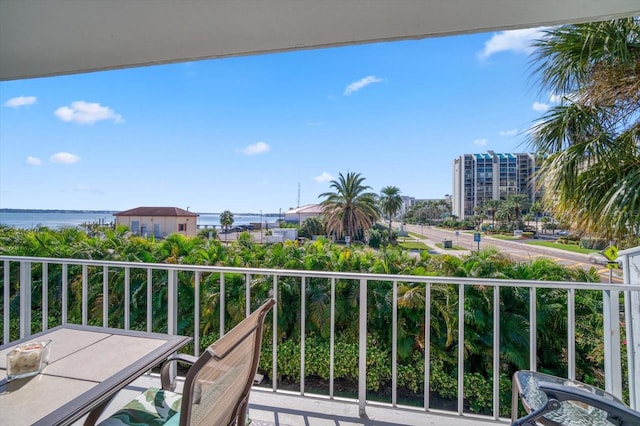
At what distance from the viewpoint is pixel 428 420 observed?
1.93 metres

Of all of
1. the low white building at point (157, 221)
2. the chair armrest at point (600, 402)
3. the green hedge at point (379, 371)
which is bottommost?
the green hedge at point (379, 371)

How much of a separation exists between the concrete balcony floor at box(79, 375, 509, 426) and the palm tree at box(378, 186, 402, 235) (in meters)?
14.1

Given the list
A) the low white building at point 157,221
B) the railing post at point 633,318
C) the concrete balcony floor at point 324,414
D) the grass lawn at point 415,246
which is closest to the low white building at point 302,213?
the low white building at point 157,221

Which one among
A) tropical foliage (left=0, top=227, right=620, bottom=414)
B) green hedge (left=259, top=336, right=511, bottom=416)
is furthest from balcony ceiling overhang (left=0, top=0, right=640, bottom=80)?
green hedge (left=259, top=336, right=511, bottom=416)

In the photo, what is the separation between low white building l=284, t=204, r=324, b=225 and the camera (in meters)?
14.0

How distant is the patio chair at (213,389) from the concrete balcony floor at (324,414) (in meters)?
0.80

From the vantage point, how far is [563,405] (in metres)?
1.35

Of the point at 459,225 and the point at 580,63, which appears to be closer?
the point at 580,63

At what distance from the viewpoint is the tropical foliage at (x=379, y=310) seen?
4.57 m

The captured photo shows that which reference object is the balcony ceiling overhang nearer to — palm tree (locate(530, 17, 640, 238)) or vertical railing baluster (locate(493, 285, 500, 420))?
vertical railing baluster (locate(493, 285, 500, 420))

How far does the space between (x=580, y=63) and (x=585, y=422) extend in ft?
11.2

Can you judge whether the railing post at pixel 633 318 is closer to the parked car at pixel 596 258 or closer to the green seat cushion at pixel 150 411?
the parked car at pixel 596 258

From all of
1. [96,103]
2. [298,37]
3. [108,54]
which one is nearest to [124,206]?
[96,103]

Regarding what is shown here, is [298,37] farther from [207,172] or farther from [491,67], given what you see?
[207,172]
